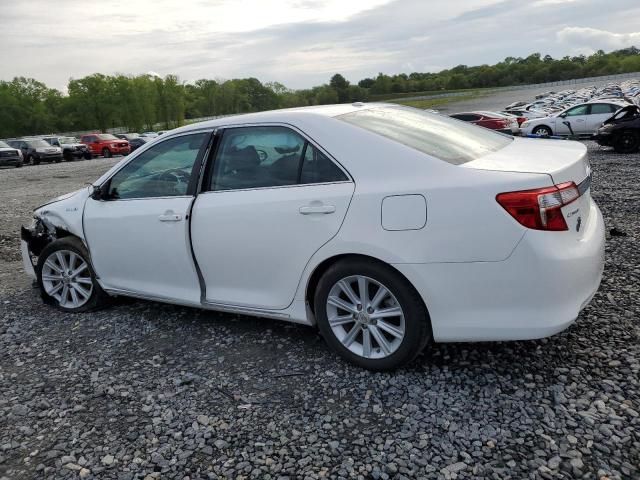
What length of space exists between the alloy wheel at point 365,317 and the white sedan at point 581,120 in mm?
19495

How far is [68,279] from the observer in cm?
484

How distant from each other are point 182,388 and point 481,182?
218 cm

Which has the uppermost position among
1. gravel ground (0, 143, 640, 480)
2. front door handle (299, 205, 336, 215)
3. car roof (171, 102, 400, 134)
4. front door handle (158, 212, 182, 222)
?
car roof (171, 102, 400, 134)

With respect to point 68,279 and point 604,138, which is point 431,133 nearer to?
point 68,279

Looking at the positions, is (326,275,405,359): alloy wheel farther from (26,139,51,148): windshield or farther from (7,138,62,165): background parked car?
(26,139,51,148): windshield

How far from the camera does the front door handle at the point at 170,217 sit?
12.7 ft

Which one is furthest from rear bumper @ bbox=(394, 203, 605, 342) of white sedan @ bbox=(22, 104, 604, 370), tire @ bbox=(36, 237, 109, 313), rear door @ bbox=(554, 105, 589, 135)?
rear door @ bbox=(554, 105, 589, 135)

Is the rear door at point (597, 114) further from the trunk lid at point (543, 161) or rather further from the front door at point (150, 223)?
the front door at point (150, 223)

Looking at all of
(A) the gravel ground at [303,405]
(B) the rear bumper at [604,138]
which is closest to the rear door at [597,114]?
(B) the rear bumper at [604,138]

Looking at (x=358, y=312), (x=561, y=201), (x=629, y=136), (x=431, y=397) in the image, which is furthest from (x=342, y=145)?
(x=629, y=136)

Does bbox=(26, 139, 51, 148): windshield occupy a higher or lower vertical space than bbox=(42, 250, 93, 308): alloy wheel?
higher

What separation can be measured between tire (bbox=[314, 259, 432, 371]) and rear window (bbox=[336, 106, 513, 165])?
0.78m

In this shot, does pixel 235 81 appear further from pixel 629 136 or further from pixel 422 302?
pixel 422 302

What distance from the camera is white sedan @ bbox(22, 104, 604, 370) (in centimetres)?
284
